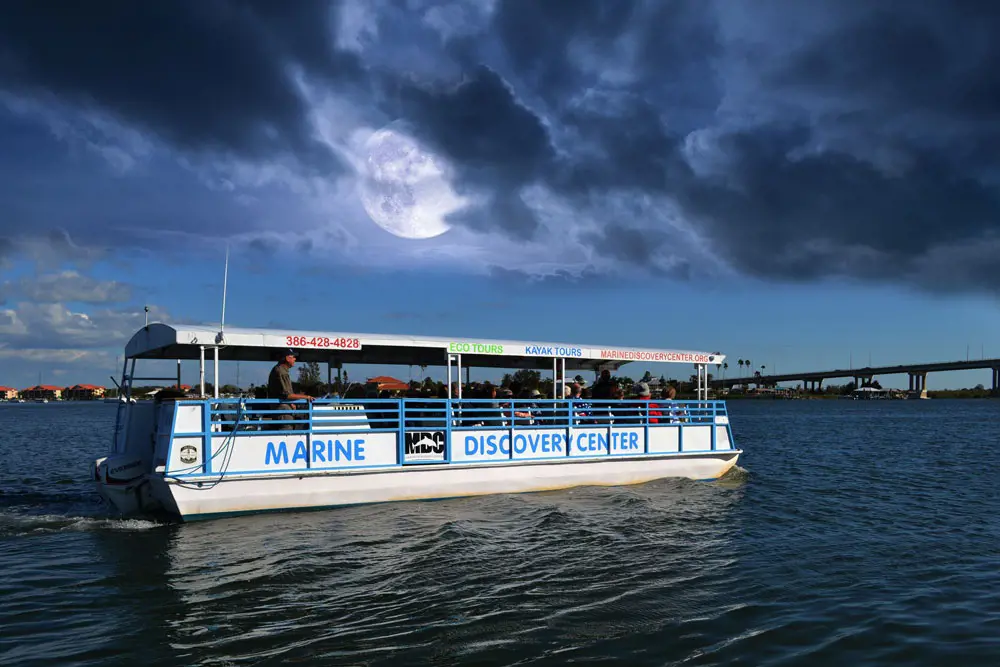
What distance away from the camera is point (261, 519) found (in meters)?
11.0

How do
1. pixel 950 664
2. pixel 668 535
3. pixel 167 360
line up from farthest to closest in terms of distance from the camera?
pixel 167 360 < pixel 668 535 < pixel 950 664

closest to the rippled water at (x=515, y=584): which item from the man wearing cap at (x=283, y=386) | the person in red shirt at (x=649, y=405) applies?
the man wearing cap at (x=283, y=386)

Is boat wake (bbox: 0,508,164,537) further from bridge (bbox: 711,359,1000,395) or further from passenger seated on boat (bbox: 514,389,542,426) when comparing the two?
bridge (bbox: 711,359,1000,395)

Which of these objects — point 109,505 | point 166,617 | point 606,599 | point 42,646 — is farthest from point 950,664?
point 109,505

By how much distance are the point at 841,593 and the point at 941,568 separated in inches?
81.9

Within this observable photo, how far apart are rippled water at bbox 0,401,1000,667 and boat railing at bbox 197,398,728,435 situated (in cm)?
134

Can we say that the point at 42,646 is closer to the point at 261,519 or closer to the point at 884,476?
the point at 261,519

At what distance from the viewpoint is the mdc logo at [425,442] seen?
40.7ft

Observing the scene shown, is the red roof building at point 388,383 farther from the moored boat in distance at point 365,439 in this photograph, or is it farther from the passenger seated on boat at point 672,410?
the passenger seated on boat at point 672,410

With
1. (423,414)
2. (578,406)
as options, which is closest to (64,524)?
(423,414)

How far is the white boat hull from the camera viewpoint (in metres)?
10.8

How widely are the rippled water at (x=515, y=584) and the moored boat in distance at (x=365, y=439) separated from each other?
471 mm

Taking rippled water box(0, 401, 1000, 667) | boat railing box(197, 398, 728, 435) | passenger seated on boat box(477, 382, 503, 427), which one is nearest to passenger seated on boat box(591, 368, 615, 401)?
boat railing box(197, 398, 728, 435)

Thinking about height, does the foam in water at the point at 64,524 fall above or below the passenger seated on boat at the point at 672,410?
below
